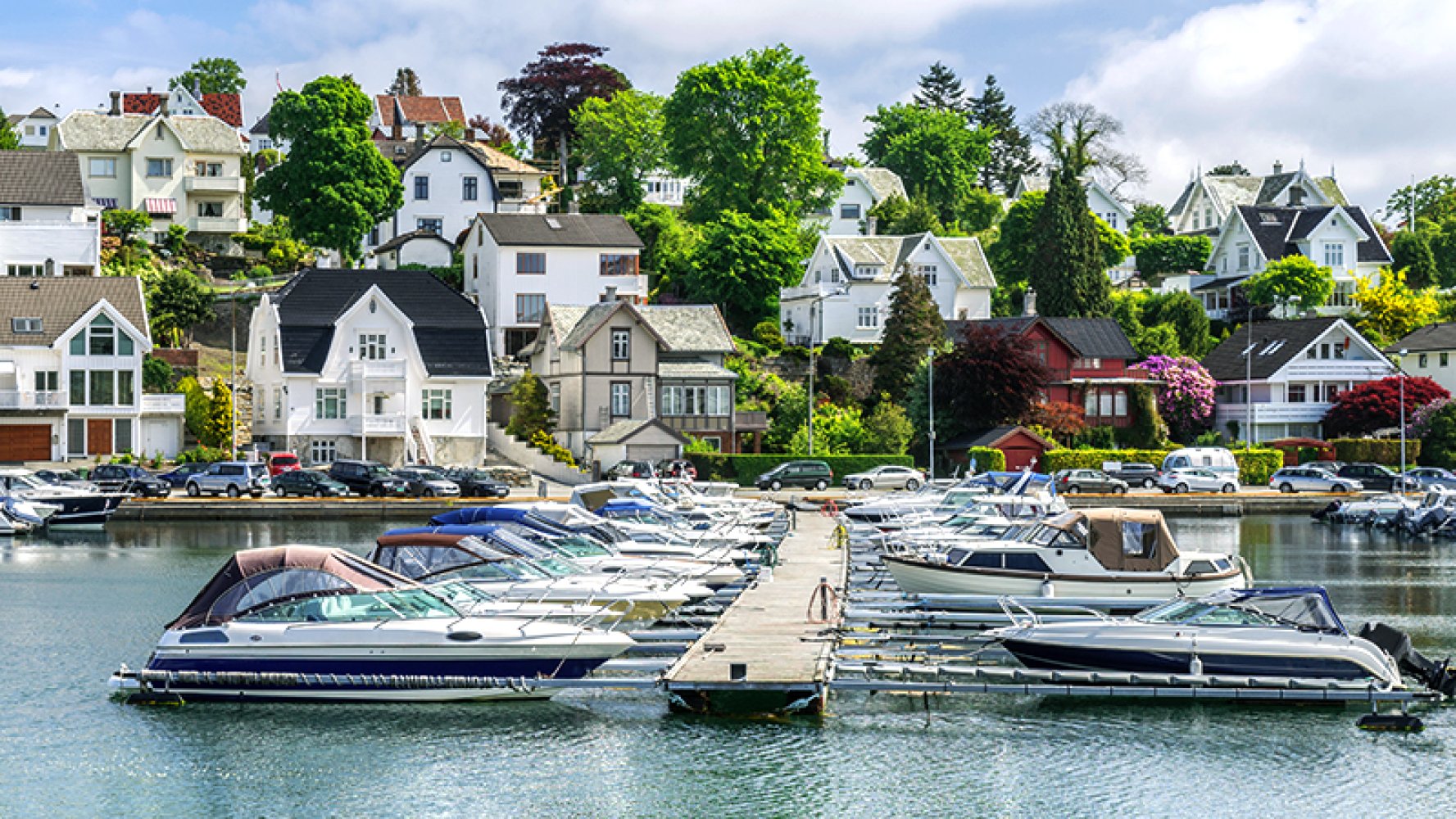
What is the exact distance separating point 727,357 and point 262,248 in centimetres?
3884

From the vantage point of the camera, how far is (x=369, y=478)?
3054 inches

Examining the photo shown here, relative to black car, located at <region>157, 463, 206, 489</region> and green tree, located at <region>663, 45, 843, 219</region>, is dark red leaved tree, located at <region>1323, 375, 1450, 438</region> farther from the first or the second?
black car, located at <region>157, 463, 206, 489</region>

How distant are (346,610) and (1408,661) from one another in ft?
66.0

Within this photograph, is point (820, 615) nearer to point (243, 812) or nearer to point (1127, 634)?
point (1127, 634)

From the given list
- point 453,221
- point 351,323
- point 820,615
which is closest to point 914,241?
point 453,221

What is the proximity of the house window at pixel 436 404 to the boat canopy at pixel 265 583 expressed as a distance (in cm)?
5874

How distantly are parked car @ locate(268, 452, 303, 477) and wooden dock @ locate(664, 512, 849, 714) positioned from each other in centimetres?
4324

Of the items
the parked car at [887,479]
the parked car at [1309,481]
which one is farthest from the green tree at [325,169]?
the parked car at [1309,481]

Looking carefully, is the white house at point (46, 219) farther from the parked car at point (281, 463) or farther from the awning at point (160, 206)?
the parked car at point (281, 463)

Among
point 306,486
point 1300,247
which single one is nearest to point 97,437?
point 306,486

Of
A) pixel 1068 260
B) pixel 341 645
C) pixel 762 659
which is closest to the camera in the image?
pixel 341 645

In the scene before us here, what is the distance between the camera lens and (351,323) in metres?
89.2

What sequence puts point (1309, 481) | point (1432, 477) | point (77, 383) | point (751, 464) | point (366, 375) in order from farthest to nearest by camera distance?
point (1309, 481) < point (366, 375) < point (1432, 477) < point (751, 464) < point (77, 383)

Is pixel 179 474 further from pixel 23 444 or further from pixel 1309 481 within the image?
pixel 1309 481
